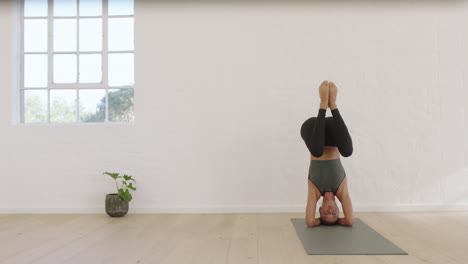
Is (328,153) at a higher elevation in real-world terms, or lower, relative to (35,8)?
lower

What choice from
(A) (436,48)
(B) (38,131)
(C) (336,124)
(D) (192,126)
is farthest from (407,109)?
(B) (38,131)

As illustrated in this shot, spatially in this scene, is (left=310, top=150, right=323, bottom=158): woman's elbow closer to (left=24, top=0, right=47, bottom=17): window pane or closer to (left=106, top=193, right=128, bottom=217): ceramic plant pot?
(left=106, top=193, right=128, bottom=217): ceramic plant pot

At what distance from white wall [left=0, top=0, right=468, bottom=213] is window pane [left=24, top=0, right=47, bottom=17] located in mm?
1181

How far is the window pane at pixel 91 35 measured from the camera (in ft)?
14.8

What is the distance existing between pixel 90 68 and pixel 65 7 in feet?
2.53

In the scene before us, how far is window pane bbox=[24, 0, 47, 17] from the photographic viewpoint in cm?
456

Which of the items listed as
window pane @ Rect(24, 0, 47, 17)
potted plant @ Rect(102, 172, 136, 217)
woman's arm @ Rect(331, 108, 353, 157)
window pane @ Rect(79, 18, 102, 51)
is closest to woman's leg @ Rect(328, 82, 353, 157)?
woman's arm @ Rect(331, 108, 353, 157)

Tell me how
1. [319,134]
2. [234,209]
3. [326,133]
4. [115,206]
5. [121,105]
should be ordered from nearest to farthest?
[319,134]
[326,133]
[115,206]
[234,209]
[121,105]

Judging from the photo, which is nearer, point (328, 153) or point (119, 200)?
point (328, 153)

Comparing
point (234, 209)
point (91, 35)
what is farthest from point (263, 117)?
point (91, 35)

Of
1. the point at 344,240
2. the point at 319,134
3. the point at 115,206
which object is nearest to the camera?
the point at 344,240

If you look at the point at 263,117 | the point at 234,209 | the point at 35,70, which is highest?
the point at 35,70

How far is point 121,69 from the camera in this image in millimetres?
4504

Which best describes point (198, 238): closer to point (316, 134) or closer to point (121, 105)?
point (316, 134)
